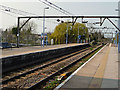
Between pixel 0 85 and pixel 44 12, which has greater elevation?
pixel 44 12

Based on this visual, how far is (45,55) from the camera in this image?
18.6 m

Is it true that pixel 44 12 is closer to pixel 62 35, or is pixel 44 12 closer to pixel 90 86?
pixel 90 86

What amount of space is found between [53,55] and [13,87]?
561 inches

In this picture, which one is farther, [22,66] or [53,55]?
[53,55]

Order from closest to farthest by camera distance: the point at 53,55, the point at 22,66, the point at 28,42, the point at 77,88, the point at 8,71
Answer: the point at 77,88 < the point at 8,71 < the point at 22,66 < the point at 53,55 < the point at 28,42

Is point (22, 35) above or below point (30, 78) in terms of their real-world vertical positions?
above

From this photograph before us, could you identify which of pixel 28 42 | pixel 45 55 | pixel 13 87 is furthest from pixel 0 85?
pixel 28 42

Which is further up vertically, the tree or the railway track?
the tree

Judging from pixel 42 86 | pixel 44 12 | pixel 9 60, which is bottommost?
pixel 42 86

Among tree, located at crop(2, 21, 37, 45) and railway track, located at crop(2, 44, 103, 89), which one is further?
tree, located at crop(2, 21, 37, 45)

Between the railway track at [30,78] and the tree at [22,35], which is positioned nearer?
the railway track at [30,78]

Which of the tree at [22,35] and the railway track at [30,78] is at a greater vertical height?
the tree at [22,35]

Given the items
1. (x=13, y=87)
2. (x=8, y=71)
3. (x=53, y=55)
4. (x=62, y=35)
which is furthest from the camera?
(x=62, y=35)

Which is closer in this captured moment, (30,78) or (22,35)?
(30,78)
